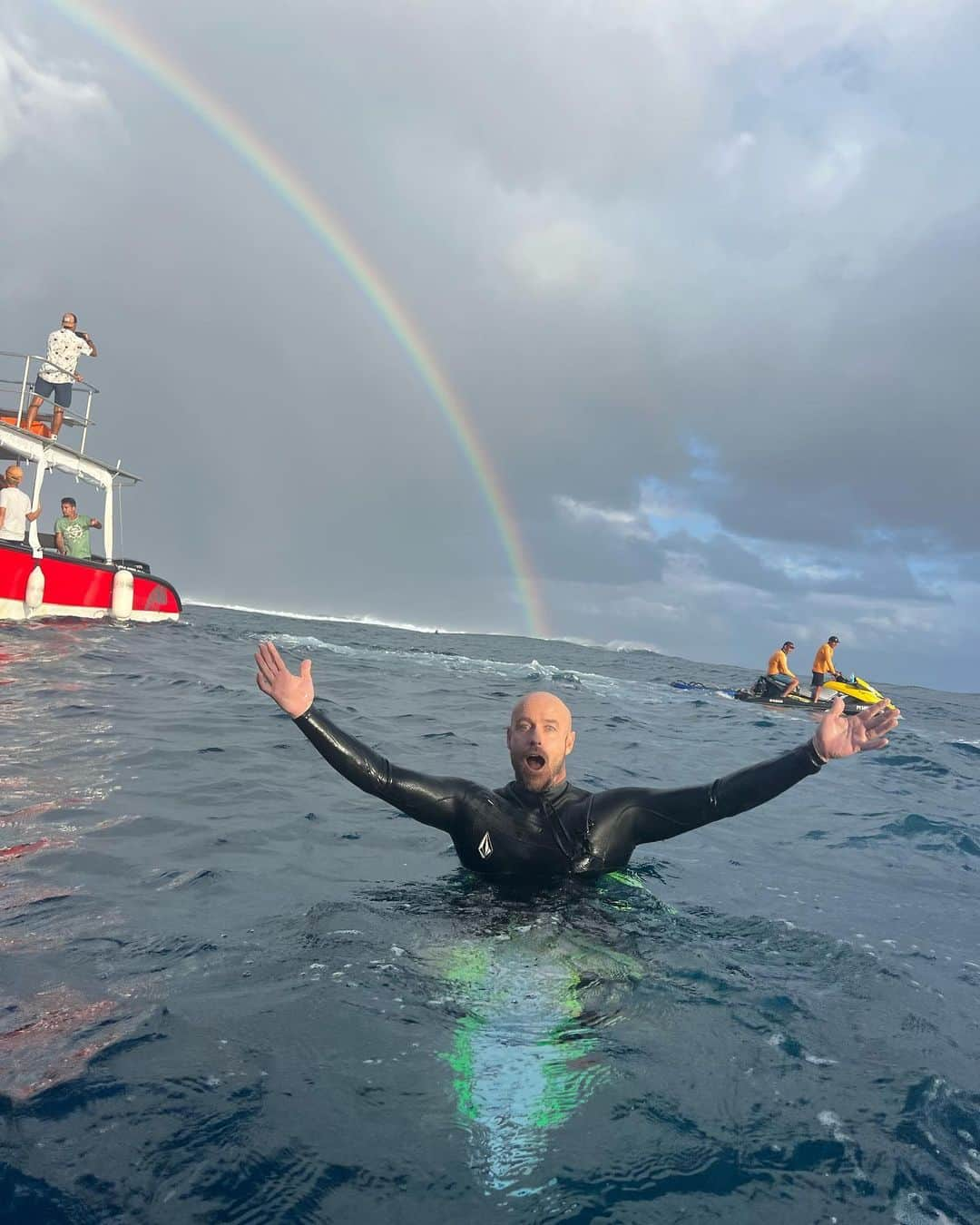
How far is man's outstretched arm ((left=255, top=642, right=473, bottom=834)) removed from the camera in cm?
414

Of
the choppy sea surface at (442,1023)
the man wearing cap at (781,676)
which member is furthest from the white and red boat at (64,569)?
the man wearing cap at (781,676)

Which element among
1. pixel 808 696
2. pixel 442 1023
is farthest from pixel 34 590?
pixel 808 696

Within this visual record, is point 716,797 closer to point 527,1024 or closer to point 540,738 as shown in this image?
point 540,738

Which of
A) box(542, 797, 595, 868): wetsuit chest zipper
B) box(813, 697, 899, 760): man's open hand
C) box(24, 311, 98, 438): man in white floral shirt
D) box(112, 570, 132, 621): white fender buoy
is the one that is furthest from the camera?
box(112, 570, 132, 621): white fender buoy

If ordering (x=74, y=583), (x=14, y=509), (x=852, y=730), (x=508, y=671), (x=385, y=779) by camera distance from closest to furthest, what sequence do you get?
(x=852, y=730), (x=385, y=779), (x=14, y=509), (x=74, y=583), (x=508, y=671)

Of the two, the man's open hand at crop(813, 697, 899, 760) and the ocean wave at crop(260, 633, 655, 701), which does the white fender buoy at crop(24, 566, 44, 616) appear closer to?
the ocean wave at crop(260, 633, 655, 701)

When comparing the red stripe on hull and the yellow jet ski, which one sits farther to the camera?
the yellow jet ski

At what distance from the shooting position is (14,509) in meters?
15.4

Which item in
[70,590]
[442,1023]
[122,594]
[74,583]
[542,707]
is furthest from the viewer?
[122,594]

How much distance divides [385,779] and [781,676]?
21.9 m

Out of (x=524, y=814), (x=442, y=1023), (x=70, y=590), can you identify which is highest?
(x=70, y=590)

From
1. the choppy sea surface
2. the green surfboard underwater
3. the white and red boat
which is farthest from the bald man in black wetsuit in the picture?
the white and red boat

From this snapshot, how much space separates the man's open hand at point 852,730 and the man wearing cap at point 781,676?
2062 centimetres

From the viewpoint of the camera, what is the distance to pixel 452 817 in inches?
173
